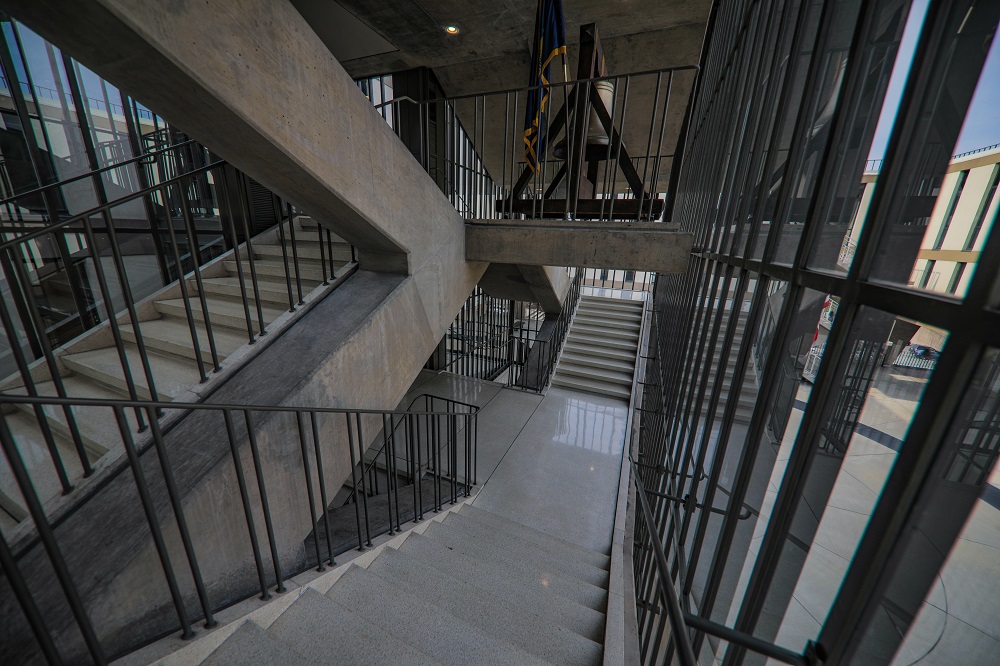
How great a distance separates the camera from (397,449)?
4.97 metres

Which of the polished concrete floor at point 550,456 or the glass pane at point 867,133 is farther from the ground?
the glass pane at point 867,133

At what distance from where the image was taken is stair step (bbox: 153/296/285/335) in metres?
2.76

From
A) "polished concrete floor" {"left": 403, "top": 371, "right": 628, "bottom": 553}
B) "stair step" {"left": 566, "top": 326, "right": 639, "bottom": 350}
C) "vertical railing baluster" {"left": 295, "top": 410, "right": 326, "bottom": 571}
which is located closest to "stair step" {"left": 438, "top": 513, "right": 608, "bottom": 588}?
"polished concrete floor" {"left": 403, "top": 371, "right": 628, "bottom": 553}

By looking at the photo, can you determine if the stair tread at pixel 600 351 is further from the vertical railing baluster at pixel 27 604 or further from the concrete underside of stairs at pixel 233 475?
the vertical railing baluster at pixel 27 604

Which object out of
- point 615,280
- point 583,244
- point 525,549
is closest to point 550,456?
point 525,549

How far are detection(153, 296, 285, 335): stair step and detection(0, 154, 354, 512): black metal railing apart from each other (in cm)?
1

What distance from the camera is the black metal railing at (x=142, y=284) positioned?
213 centimetres

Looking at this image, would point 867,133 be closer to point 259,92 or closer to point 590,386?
point 259,92

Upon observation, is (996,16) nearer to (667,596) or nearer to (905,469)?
(905,469)

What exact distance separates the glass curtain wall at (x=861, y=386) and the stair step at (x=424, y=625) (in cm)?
93

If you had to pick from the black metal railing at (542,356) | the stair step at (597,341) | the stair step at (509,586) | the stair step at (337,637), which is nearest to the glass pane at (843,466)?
the stair step at (337,637)

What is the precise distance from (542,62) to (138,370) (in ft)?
13.0

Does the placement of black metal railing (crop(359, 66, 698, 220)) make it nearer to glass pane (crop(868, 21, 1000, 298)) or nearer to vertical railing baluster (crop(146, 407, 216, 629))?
glass pane (crop(868, 21, 1000, 298))

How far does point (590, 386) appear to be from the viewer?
6.74m
